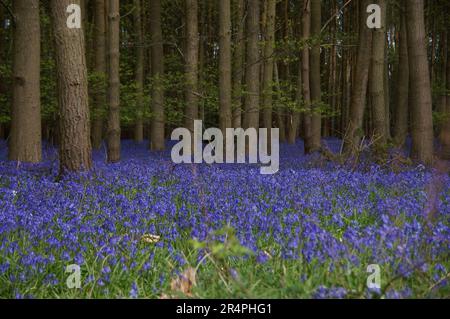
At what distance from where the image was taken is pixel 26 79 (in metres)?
10.9

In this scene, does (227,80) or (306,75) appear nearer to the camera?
(227,80)

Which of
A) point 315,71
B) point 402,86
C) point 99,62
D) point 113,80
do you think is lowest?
point 402,86

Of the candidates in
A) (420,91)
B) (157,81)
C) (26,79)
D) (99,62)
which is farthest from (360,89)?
(99,62)

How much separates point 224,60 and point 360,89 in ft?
10.5

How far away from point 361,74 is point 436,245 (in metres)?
8.57

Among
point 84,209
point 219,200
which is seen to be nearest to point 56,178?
point 84,209

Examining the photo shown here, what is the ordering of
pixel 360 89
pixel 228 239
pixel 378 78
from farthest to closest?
pixel 360 89 → pixel 378 78 → pixel 228 239

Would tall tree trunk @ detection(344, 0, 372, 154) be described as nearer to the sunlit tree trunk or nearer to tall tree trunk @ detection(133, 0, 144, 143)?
the sunlit tree trunk

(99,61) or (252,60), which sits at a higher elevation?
(99,61)

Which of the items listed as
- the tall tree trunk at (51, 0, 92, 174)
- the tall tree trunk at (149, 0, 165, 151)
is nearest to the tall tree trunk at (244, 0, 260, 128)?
the tall tree trunk at (149, 0, 165, 151)

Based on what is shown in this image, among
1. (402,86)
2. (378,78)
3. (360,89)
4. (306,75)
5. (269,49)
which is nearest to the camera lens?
(378,78)

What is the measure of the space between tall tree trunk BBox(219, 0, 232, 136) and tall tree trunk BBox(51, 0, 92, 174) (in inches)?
189

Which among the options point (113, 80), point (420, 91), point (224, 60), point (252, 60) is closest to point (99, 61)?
point (113, 80)

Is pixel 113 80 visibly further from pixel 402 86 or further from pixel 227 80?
pixel 402 86
